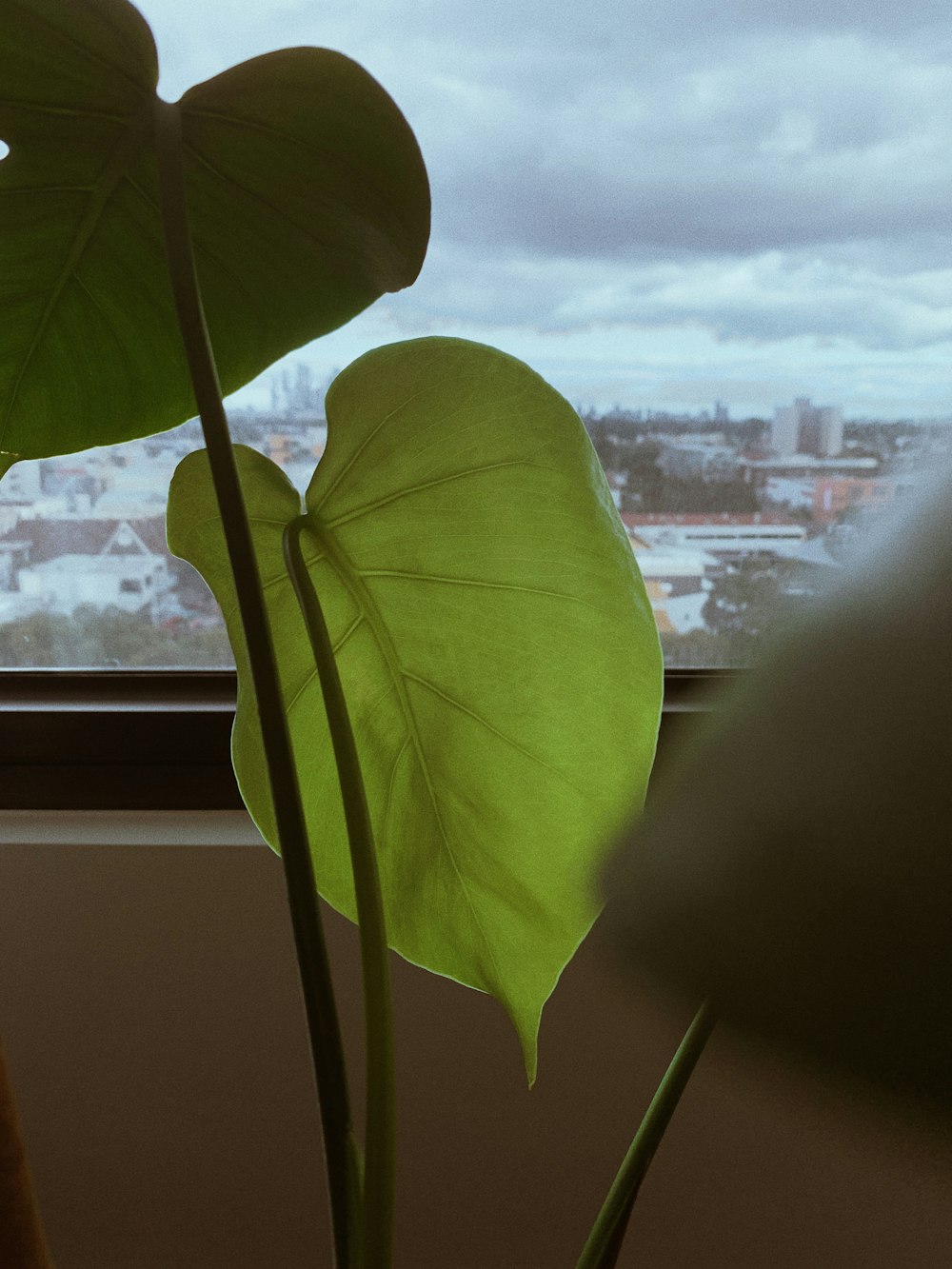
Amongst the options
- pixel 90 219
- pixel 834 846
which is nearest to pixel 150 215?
pixel 90 219

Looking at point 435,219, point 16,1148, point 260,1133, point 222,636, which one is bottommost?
point 260,1133

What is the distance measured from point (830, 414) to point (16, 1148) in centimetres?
88

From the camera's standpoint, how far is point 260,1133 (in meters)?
0.95

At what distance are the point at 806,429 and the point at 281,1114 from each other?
819 mm

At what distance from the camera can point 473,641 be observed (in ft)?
1.77

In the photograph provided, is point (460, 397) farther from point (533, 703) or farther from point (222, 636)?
point (222, 636)

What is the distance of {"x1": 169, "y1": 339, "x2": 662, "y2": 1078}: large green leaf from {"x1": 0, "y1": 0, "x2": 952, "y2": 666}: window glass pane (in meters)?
0.40

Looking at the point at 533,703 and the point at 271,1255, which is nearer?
the point at 533,703

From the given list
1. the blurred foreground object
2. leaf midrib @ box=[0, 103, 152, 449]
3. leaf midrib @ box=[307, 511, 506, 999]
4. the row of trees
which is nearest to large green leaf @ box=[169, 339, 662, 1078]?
leaf midrib @ box=[307, 511, 506, 999]

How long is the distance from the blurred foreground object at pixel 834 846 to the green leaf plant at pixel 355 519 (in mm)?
314

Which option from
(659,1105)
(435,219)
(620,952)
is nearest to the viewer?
(620,952)

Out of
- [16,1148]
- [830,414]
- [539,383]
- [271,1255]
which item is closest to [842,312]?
[830,414]

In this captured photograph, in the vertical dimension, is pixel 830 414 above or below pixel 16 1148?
above

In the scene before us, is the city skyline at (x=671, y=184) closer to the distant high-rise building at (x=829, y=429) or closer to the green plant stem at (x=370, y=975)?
the distant high-rise building at (x=829, y=429)
